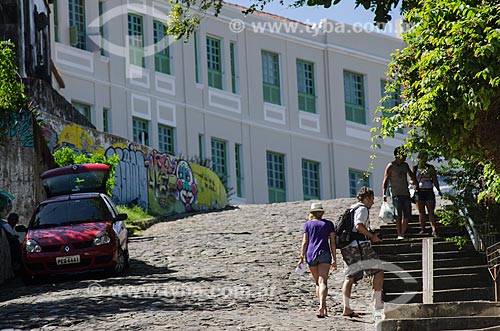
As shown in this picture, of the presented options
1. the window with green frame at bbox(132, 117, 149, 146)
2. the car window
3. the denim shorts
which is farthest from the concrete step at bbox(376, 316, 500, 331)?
the window with green frame at bbox(132, 117, 149, 146)

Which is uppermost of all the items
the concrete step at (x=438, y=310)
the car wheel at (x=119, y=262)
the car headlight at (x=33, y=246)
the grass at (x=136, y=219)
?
the grass at (x=136, y=219)

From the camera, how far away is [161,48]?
53.9 meters

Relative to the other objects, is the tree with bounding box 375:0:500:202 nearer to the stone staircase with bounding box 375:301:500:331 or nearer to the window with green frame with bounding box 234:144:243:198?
the stone staircase with bounding box 375:301:500:331

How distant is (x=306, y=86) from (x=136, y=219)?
22362 millimetres

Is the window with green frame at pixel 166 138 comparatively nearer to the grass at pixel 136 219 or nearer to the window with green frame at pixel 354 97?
the window with green frame at pixel 354 97

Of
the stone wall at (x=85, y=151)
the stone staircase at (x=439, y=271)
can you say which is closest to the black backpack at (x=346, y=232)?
the stone staircase at (x=439, y=271)

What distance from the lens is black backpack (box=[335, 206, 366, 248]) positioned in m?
20.1

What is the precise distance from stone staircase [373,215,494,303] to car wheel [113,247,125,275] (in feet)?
13.3

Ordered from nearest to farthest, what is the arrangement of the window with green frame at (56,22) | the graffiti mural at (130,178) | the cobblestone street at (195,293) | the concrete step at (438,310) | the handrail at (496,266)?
the concrete step at (438,310) < the cobblestone street at (195,293) < the handrail at (496,266) < the graffiti mural at (130,178) < the window with green frame at (56,22)

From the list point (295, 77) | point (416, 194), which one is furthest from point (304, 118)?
point (416, 194)

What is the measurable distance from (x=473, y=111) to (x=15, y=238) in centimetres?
1146

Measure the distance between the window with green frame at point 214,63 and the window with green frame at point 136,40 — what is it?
134 inches

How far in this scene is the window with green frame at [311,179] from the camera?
193 ft

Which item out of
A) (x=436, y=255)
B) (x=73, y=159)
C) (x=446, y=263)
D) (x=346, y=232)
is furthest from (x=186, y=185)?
(x=346, y=232)
